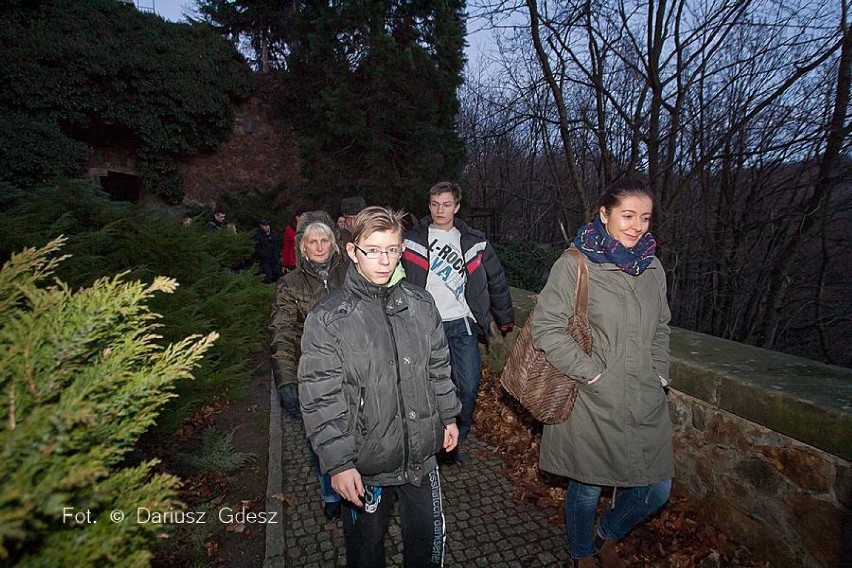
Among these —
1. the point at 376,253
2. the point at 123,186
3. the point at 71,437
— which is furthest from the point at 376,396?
the point at 123,186

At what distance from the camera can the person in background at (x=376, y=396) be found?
Result: 1898 millimetres

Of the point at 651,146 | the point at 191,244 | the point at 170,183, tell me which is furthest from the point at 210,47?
the point at 651,146

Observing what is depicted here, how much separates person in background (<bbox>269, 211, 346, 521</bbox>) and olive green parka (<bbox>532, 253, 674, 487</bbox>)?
1.63m

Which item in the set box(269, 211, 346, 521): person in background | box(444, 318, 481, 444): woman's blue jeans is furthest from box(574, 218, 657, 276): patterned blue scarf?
box(269, 211, 346, 521): person in background

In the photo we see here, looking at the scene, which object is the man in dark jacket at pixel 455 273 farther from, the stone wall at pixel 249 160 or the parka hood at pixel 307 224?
the stone wall at pixel 249 160

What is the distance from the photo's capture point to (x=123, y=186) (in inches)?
632

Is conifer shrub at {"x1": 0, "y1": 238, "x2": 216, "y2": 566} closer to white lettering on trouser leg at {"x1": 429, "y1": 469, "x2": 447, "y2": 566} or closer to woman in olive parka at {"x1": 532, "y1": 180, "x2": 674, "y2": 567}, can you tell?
white lettering on trouser leg at {"x1": 429, "y1": 469, "x2": 447, "y2": 566}

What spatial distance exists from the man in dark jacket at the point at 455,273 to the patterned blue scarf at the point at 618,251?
1469 mm

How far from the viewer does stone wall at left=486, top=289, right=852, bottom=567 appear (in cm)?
210

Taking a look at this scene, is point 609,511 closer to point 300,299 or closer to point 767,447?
point 767,447

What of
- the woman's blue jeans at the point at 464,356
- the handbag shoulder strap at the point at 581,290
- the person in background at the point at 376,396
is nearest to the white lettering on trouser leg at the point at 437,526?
the person in background at the point at 376,396

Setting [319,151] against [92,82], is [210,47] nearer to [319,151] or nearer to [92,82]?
[92,82]

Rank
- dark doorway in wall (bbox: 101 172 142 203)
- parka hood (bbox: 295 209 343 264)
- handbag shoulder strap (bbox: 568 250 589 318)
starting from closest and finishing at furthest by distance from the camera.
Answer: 1. handbag shoulder strap (bbox: 568 250 589 318)
2. parka hood (bbox: 295 209 343 264)
3. dark doorway in wall (bbox: 101 172 142 203)

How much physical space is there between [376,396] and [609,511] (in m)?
1.63
